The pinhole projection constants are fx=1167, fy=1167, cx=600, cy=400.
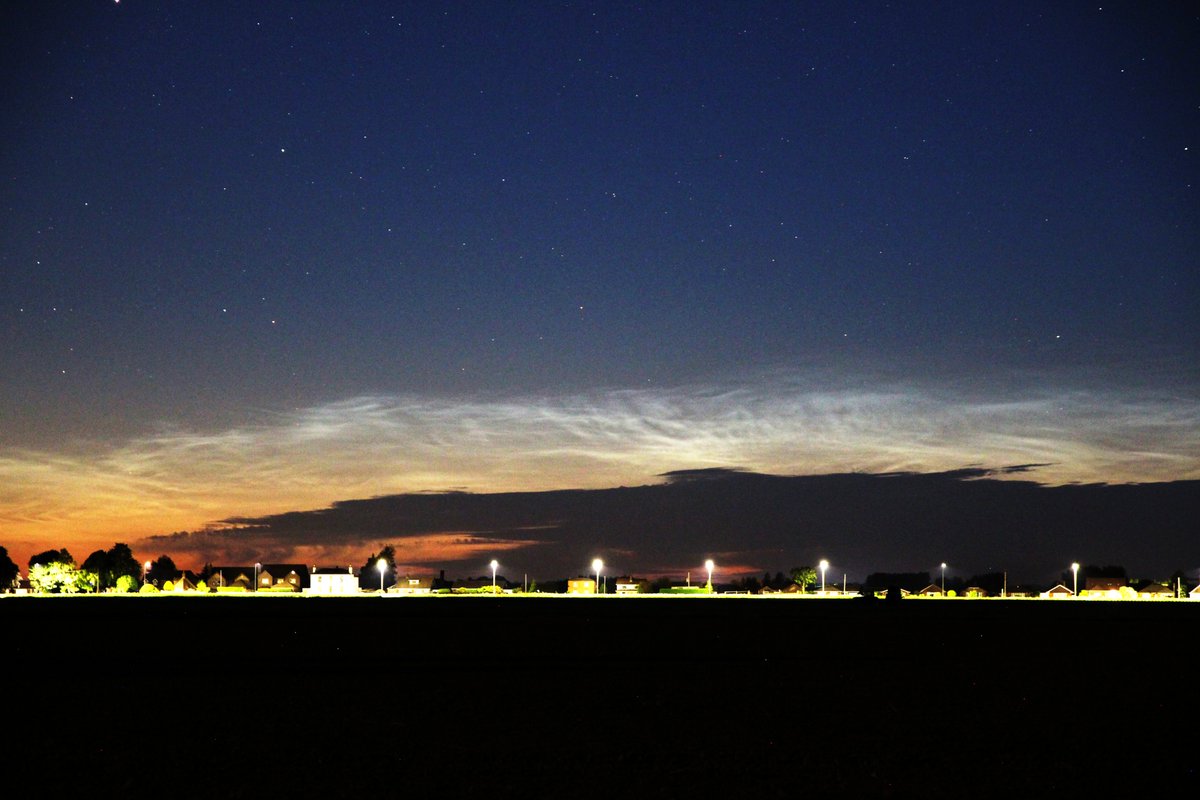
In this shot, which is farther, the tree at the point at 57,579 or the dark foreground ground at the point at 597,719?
the tree at the point at 57,579

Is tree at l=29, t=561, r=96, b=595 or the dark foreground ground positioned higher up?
tree at l=29, t=561, r=96, b=595

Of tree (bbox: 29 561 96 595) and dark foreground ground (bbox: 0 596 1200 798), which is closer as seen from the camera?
dark foreground ground (bbox: 0 596 1200 798)

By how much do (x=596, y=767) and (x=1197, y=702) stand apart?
12698mm

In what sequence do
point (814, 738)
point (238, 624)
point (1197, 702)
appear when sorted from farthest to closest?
point (238, 624)
point (1197, 702)
point (814, 738)

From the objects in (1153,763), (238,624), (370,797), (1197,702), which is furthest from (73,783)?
(238,624)

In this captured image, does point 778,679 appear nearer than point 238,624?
Yes

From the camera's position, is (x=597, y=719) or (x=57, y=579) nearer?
(x=597, y=719)

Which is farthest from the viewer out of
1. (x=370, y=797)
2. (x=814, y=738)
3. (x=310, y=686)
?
(x=310, y=686)

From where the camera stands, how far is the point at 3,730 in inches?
658

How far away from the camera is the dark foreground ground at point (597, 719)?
13.2 meters

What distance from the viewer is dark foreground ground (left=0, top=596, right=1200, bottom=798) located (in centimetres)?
1322

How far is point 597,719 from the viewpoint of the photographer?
18.0 m

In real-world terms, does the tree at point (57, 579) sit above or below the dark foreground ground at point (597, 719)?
above

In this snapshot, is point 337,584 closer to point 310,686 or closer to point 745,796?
point 310,686
